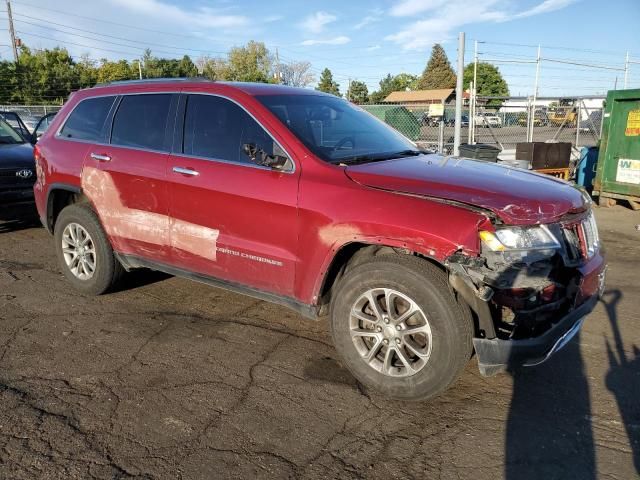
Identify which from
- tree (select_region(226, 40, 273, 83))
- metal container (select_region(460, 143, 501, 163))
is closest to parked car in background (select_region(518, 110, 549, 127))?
metal container (select_region(460, 143, 501, 163))

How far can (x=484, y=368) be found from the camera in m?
2.89

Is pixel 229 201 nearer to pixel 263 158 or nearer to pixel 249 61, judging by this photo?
pixel 263 158

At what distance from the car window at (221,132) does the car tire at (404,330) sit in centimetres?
110

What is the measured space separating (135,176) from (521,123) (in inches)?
554

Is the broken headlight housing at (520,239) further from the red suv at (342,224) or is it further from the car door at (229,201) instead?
the car door at (229,201)

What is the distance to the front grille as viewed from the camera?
3062 mm

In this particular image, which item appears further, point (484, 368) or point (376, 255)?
point (376, 255)

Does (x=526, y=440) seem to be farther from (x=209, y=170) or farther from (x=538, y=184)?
(x=209, y=170)

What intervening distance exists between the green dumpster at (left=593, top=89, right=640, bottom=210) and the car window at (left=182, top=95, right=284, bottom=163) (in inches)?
302

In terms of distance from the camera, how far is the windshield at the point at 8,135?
26.9 ft

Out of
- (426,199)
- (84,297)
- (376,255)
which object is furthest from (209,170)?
(84,297)

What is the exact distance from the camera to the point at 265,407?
3109mm

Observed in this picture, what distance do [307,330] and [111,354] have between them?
1.46 meters

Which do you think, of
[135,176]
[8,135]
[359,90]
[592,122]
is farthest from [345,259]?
[359,90]
